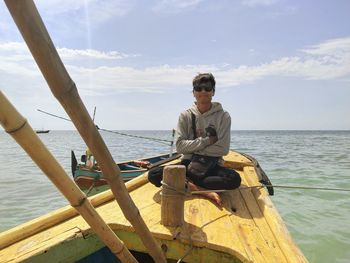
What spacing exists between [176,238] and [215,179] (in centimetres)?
141

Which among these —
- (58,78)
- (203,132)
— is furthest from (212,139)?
(58,78)

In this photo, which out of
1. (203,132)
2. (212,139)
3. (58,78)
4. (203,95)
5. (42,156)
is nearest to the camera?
(58,78)

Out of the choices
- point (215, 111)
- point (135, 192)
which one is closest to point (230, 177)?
point (215, 111)

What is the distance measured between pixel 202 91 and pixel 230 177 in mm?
1135

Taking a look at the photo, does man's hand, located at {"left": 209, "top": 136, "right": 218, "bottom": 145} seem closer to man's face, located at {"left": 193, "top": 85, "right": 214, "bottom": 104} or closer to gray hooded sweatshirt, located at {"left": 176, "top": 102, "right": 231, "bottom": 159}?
gray hooded sweatshirt, located at {"left": 176, "top": 102, "right": 231, "bottom": 159}

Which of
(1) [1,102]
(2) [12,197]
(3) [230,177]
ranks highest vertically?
(1) [1,102]

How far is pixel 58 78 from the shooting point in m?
0.84

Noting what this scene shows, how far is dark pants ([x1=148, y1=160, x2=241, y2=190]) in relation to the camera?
3.47 m

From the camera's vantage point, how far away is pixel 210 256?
Result: 7.03 ft

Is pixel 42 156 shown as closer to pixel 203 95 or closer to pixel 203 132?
pixel 203 95

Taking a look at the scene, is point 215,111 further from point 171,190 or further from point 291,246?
point 291,246

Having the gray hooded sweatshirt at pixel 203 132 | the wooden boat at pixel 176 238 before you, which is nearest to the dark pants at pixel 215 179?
the gray hooded sweatshirt at pixel 203 132

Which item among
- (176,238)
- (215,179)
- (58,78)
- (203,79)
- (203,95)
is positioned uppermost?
(203,79)

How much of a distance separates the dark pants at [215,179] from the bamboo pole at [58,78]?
7.95 feet
